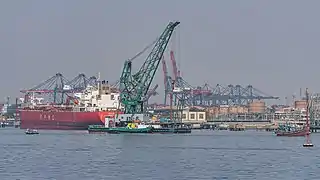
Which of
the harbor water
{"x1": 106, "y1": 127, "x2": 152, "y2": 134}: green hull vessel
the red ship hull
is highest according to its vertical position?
the red ship hull

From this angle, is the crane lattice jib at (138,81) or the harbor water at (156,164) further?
the crane lattice jib at (138,81)

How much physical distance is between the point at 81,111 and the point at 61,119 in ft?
16.7

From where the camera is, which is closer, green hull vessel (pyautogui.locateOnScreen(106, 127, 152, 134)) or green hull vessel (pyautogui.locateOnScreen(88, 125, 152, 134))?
green hull vessel (pyautogui.locateOnScreen(106, 127, 152, 134))

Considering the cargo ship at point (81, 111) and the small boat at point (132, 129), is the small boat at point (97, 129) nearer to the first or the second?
the small boat at point (132, 129)

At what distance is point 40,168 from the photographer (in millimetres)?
52406

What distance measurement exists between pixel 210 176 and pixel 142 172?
4.52m

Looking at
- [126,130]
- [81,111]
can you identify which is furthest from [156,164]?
[81,111]

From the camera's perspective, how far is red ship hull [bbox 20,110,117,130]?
481 feet

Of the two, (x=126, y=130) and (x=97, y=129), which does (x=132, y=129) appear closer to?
(x=126, y=130)

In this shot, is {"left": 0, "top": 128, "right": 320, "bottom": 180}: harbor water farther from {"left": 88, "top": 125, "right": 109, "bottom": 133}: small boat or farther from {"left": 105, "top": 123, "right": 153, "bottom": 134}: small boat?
{"left": 88, "top": 125, "right": 109, "bottom": 133}: small boat

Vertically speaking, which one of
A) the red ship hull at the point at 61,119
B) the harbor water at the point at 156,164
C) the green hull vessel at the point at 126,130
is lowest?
the harbor water at the point at 156,164

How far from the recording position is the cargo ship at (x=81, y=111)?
14725 cm

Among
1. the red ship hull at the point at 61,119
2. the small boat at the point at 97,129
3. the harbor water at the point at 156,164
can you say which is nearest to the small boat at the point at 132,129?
the small boat at the point at 97,129

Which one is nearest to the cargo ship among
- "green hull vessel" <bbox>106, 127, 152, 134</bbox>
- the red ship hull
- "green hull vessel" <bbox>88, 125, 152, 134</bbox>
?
the red ship hull
